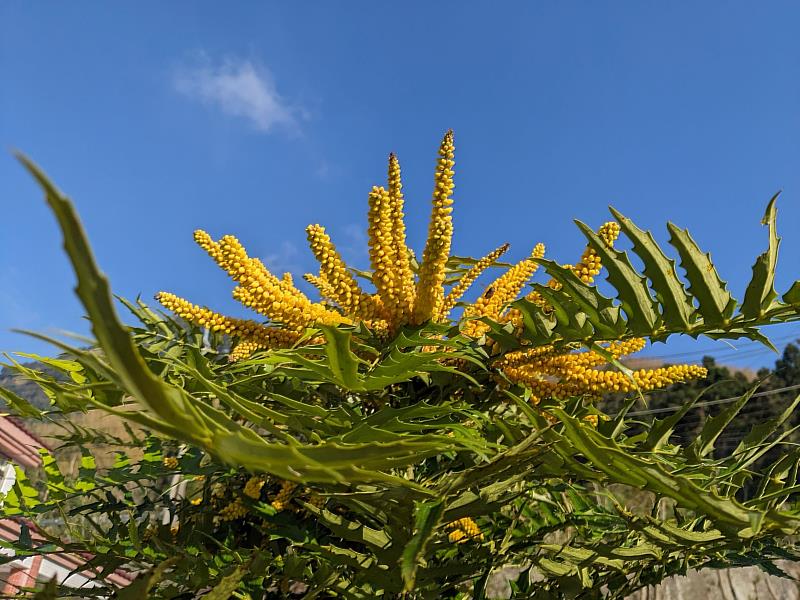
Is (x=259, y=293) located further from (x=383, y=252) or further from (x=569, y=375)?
(x=569, y=375)

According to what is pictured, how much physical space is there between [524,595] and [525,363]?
44cm

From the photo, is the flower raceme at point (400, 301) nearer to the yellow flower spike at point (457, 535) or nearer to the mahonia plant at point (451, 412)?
the mahonia plant at point (451, 412)

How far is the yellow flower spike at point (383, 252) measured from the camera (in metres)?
0.91

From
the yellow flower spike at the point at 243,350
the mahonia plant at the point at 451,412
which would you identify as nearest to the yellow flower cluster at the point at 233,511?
the mahonia plant at the point at 451,412

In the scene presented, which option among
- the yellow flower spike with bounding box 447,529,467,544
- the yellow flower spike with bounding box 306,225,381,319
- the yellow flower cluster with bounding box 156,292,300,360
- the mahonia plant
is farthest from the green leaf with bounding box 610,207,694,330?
the yellow flower spike with bounding box 447,529,467,544

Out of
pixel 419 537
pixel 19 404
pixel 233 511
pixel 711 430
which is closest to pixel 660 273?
pixel 711 430

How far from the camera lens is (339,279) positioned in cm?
100

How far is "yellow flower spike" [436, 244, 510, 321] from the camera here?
45.1 inches

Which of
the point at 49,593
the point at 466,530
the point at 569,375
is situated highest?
→ the point at 569,375

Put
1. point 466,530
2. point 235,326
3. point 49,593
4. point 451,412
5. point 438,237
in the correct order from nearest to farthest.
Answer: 1. point 49,593
2. point 451,412
3. point 438,237
4. point 235,326
5. point 466,530

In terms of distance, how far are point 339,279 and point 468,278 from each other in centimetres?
34

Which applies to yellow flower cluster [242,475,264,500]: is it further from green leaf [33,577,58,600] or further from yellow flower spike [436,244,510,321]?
green leaf [33,577,58,600]

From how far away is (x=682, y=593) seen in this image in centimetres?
211

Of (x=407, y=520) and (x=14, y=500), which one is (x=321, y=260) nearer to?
(x=407, y=520)
